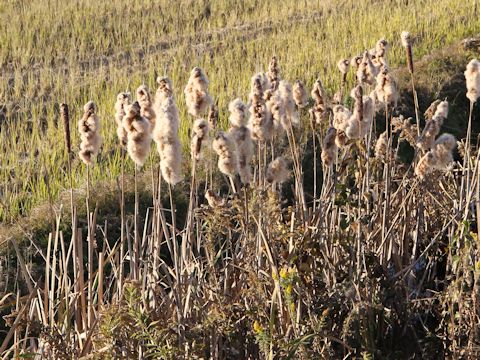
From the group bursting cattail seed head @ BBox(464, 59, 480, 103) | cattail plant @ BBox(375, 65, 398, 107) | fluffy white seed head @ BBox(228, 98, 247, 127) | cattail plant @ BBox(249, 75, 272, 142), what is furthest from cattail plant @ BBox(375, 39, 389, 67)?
fluffy white seed head @ BBox(228, 98, 247, 127)

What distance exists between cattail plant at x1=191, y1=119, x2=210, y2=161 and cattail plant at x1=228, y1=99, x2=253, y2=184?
0.08 metres

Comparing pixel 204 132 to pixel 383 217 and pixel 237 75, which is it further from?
pixel 237 75

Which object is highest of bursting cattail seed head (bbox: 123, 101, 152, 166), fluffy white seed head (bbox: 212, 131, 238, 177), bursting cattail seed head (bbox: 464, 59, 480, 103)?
bursting cattail seed head (bbox: 464, 59, 480, 103)

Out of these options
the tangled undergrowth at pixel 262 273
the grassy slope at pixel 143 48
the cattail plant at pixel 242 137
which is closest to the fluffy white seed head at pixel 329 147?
the tangled undergrowth at pixel 262 273

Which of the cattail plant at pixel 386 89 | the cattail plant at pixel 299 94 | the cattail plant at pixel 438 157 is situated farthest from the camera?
the cattail plant at pixel 299 94

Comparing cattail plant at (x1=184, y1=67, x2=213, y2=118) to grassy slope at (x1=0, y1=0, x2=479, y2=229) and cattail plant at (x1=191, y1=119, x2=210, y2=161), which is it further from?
grassy slope at (x1=0, y1=0, x2=479, y2=229)

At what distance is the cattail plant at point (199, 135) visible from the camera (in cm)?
200

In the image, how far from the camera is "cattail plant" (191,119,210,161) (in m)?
2.00

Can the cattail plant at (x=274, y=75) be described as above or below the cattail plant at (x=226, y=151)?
above

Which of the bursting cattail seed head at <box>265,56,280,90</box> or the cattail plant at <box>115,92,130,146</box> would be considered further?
the bursting cattail seed head at <box>265,56,280,90</box>

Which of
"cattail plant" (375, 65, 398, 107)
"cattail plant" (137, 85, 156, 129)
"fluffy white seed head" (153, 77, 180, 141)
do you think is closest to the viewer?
"fluffy white seed head" (153, 77, 180, 141)

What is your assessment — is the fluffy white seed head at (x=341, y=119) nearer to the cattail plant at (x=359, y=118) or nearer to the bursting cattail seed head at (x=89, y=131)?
the cattail plant at (x=359, y=118)

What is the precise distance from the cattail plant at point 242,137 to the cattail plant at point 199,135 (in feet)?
0.28

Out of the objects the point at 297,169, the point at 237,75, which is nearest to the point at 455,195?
the point at 297,169
